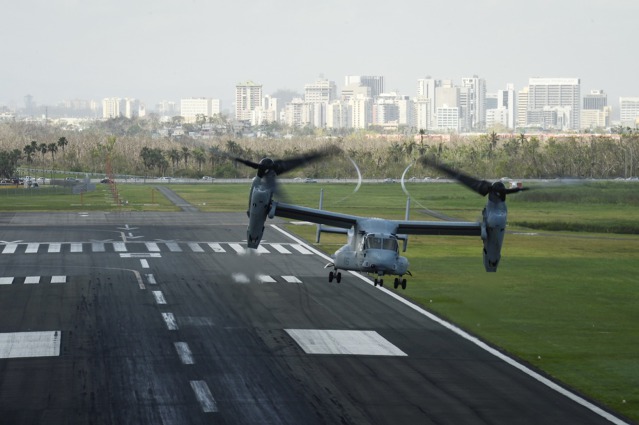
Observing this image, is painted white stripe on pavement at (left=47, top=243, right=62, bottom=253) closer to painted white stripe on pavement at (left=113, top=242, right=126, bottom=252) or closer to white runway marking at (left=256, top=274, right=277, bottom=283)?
painted white stripe on pavement at (left=113, top=242, right=126, bottom=252)

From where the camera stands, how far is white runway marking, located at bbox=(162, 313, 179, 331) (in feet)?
153

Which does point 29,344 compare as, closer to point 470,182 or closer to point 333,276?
point 333,276

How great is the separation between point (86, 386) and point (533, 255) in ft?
161

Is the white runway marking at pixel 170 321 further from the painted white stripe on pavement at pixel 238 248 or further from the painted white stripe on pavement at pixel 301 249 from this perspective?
the painted white stripe on pavement at pixel 301 249

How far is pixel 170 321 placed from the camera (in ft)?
157

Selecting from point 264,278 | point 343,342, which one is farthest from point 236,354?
point 264,278

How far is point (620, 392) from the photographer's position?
120 feet

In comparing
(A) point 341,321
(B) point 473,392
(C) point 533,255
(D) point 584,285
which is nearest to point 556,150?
(C) point 533,255

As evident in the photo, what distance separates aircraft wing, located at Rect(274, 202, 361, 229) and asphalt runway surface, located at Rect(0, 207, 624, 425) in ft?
16.6

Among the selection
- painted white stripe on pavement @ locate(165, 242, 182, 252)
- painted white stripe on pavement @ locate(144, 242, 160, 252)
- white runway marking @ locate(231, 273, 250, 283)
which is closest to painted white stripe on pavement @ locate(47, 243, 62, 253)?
painted white stripe on pavement @ locate(144, 242, 160, 252)

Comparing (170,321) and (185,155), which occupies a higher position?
(185,155)

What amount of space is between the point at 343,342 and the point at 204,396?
35.7 feet

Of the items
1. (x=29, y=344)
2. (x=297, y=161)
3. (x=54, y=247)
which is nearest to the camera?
(x=297, y=161)

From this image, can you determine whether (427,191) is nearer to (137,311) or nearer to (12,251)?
(12,251)
